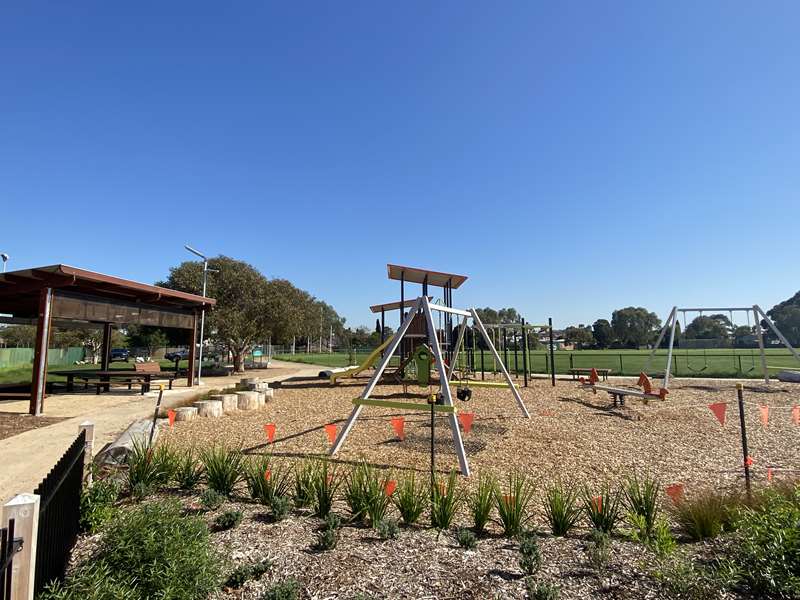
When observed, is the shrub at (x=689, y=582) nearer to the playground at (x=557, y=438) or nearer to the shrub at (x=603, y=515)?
the shrub at (x=603, y=515)

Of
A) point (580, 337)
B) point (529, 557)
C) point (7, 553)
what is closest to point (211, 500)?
point (7, 553)

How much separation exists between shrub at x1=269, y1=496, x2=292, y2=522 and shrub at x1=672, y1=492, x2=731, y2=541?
356cm

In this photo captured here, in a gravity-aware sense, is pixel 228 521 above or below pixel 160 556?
below

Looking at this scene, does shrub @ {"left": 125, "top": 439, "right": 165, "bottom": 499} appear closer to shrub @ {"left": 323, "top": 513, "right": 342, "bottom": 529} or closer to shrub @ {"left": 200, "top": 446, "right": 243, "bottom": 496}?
shrub @ {"left": 200, "top": 446, "right": 243, "bottom": 496}

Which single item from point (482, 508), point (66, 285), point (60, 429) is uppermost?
point (66, 285)

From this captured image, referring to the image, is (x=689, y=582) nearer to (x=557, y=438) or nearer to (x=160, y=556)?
(x=160, y=556)

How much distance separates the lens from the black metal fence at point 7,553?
6.81 feet

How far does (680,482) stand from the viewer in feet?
17.6

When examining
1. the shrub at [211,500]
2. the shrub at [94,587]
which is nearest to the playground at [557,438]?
the shrub at [211,500]

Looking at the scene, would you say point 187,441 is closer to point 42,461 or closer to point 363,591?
point 42,461

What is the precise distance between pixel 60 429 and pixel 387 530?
9.35m

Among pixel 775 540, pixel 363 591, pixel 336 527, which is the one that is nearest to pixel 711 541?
pixel 775 540

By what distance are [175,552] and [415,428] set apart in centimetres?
640

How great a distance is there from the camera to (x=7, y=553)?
2092 mm
